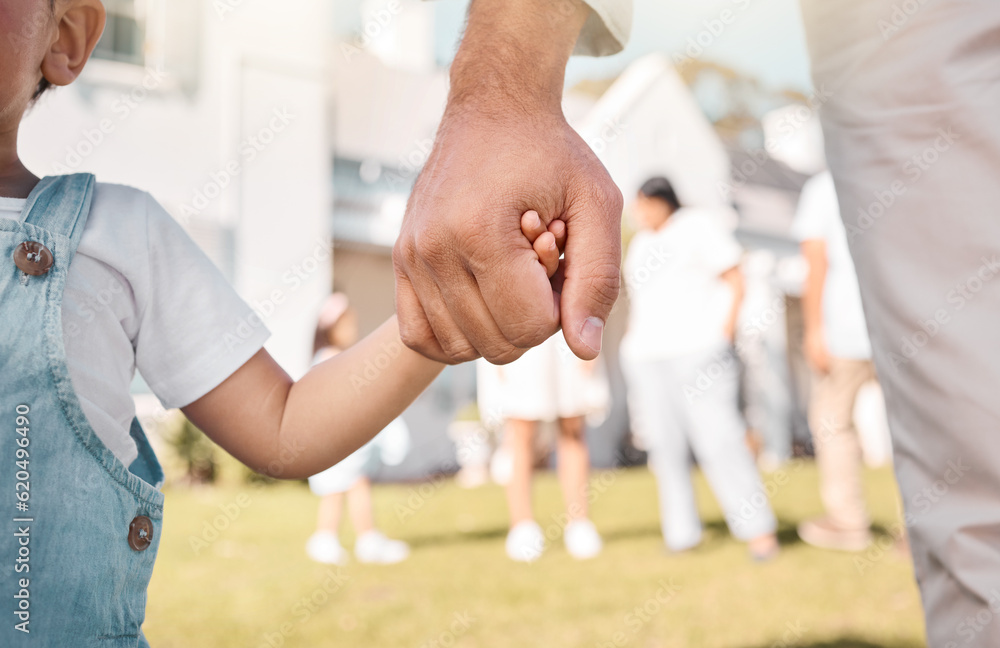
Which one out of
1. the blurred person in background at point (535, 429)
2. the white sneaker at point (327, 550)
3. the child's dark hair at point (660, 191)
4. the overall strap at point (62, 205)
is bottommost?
the white sneaker at point (327, 550)

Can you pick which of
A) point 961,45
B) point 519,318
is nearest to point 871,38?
point 961,45

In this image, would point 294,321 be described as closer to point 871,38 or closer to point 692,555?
point 692,555

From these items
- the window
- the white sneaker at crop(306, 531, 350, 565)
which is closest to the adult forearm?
the white sneaker at crop(306, 531, 350, 565)

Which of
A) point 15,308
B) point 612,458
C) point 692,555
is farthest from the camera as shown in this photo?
point 612,458

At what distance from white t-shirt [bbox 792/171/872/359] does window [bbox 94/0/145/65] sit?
7.93 metres

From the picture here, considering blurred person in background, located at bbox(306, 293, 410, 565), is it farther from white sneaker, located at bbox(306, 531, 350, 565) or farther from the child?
the child

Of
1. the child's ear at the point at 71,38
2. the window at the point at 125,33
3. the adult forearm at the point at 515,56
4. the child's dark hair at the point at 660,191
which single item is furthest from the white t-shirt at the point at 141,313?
the window at the point at 125,33

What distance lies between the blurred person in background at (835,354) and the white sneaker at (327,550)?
2866 millimetres

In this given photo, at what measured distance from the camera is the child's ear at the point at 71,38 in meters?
1.05

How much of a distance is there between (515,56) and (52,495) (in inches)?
29.3

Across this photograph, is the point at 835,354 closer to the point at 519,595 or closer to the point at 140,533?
the point at 519,595

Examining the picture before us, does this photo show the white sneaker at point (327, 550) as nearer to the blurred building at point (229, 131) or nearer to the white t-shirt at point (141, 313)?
the white t-shirt at point (141, 313)

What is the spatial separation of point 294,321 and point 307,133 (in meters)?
2.48

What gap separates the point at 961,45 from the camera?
1.03 meters
